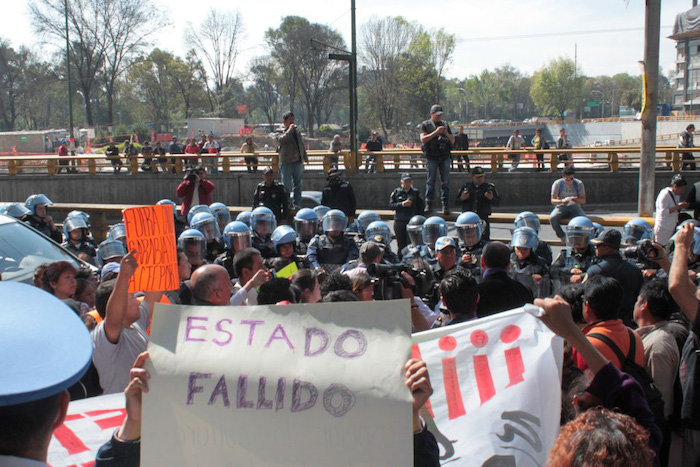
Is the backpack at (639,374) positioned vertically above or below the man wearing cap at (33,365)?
below

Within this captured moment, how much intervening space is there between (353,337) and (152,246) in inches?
88.3

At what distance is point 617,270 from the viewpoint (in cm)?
624

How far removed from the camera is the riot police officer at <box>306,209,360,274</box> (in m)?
8.41

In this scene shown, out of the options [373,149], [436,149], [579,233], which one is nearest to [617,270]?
[579,233]

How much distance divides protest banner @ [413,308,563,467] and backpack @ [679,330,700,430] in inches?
40.5

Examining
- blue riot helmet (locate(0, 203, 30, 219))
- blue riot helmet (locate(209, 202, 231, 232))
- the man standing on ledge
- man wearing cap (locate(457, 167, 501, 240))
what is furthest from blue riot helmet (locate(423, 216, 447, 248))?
blue riot helmet (locate(0, 203, 30, 219))

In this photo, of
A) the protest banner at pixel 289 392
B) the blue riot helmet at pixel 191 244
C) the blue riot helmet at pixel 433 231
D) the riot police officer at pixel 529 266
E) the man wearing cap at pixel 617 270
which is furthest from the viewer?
the blue riot helmet at pixel 433 231

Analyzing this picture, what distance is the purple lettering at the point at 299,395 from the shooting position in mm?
2502

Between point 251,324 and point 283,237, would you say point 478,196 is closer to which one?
point 283,237

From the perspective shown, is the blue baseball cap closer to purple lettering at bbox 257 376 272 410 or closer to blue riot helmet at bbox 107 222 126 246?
purple lettering at bbox 257 376 272 410

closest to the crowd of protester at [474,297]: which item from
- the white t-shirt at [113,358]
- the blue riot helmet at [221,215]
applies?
the white t-shirt at [113,358]

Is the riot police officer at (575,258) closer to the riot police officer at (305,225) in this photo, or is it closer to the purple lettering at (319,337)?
the riot police officer at (305,225)

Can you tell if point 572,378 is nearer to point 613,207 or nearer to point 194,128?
point 613,207

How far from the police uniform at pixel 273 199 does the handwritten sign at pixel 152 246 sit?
278 inches
